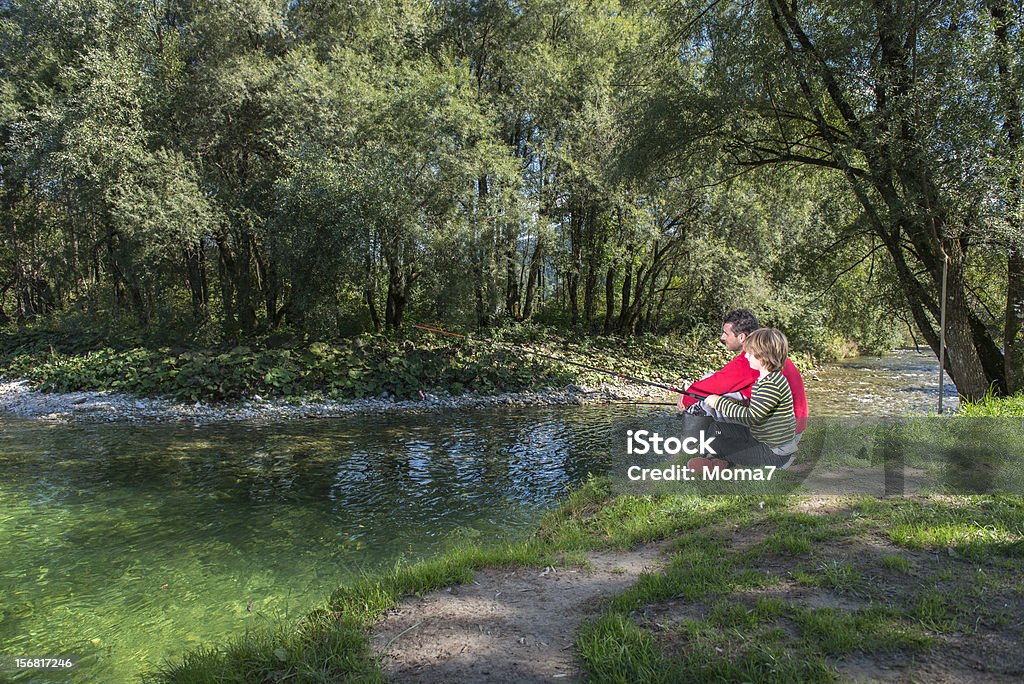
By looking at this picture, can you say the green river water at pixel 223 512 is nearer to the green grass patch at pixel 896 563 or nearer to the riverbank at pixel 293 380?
the riverbank at pixel 293 380

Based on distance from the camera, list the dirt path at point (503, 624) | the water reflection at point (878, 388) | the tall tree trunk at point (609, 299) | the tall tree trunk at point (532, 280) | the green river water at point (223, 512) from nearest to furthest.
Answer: the dirt path at point (503, 624)
the green river water at point (223, 512)
the water reflection at point (878, 388)
the tall tree trunk at point (532, 280)
the tall tree trunk at point (609, 299)

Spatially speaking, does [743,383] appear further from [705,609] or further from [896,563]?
[705,609]

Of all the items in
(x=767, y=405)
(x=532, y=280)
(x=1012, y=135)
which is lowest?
(x=767, y=405)

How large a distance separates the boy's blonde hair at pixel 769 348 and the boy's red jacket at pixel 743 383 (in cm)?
10

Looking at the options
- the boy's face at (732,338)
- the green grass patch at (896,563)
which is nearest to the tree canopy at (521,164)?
the boy's face at (732,338)

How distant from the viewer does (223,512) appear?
796 cm

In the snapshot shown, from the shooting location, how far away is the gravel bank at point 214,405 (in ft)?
47.6

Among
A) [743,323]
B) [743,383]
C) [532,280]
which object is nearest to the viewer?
[743,383]

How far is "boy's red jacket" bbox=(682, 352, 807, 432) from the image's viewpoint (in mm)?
5227

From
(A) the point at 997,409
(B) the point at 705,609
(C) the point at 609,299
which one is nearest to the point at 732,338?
(B) the point at 705,609

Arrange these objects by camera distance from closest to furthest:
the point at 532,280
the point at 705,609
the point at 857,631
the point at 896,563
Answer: the point at 857,631 → the point at 705,609 → the point at 896,563 → the point at 532,280

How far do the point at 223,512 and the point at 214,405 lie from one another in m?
8.44

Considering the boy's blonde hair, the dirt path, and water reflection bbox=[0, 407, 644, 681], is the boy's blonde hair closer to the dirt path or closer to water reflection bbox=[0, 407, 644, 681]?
the dirt path

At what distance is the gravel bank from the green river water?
0.96 m
